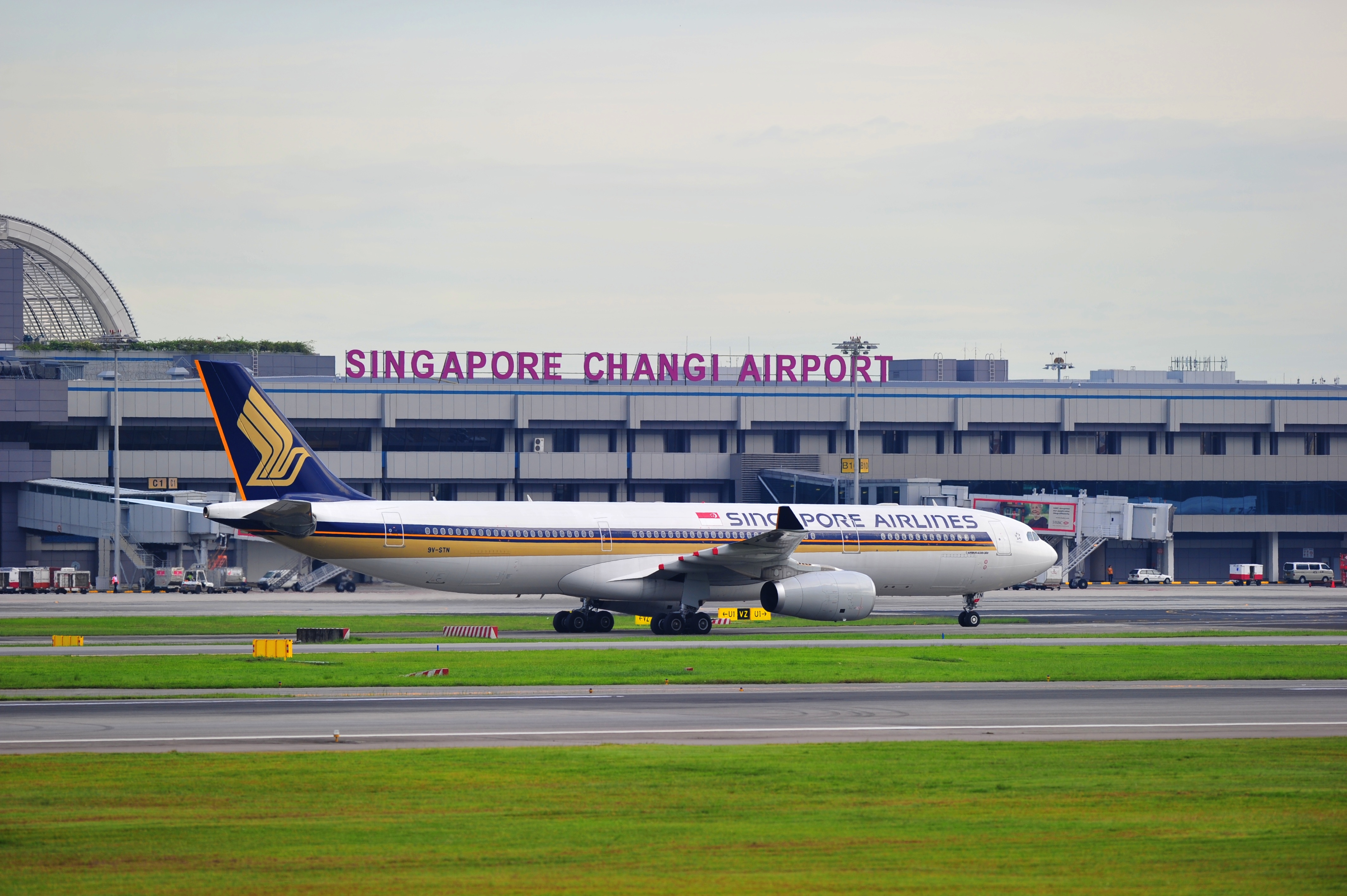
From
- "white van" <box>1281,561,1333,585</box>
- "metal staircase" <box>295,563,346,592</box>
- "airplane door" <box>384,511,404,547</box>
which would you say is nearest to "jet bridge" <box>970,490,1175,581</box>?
"white van" <box>1281,561,1333,585</box>

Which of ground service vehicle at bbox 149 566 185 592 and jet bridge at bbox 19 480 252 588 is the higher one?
jet bridge at bbox 19 480 252 588

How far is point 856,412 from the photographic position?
79.9 meters


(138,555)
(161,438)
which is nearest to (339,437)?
(161,438)

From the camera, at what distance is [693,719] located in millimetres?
25297

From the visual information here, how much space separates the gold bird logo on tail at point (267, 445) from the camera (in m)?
45.3

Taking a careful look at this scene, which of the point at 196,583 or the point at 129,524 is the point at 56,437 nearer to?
the point at 129,524

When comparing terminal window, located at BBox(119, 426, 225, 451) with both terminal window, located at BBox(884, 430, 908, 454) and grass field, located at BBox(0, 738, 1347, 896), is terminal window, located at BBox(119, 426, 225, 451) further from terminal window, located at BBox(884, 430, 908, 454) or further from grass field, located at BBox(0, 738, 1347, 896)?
grass field, located at BBox(0, 738, 1347, 896)

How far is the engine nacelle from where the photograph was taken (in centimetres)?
4541

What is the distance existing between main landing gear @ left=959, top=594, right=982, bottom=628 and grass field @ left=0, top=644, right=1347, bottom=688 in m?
10.6

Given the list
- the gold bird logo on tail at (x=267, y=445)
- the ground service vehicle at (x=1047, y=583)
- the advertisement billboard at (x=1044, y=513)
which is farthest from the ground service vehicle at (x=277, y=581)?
the ground service vehicle at (x=1047, y=583)

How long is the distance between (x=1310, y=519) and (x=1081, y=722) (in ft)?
294

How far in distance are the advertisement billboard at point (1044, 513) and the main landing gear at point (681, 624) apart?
42.2m

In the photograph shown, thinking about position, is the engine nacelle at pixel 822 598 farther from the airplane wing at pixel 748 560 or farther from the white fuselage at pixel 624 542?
the white fuselage at pixel 624 542

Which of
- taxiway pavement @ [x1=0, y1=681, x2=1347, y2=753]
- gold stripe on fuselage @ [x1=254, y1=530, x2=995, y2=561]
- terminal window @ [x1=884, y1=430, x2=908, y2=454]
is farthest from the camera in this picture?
terminal window @ [x1=884, y1=430, x2=908, y2=454]
